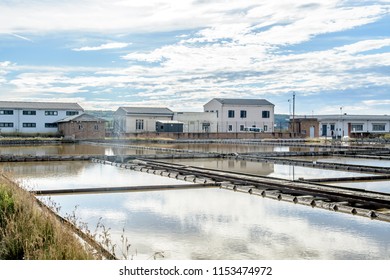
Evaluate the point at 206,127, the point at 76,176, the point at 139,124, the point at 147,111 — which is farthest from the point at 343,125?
the point at 76,176

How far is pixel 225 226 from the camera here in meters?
6.28

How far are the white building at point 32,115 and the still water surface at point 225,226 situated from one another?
29955 mm

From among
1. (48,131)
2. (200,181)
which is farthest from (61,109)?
(200,181)

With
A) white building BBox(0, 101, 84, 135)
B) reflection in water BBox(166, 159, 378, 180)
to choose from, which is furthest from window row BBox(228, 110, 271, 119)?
reflection in water BBox(166, 159, 378, 180)

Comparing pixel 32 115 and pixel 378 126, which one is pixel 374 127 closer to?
pixel 378 126

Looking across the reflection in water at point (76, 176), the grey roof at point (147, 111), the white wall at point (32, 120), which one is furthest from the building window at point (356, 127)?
the reflection in water at point (76, 176)

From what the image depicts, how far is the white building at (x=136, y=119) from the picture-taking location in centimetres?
3725

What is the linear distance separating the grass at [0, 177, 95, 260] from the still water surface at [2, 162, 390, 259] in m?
0.77

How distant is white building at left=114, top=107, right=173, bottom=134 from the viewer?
122 ft

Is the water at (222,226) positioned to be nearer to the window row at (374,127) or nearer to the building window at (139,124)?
the building window at (139,124)

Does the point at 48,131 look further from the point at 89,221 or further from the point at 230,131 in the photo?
the point at 89,221

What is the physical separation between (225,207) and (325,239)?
2.18 meters

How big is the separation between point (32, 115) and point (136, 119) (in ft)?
23.1

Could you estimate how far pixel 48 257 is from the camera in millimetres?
3947
